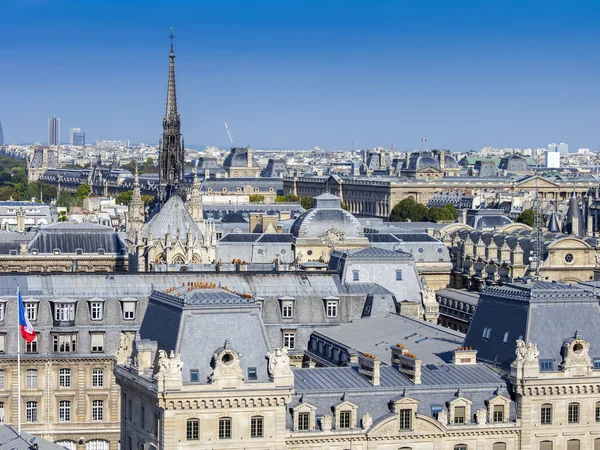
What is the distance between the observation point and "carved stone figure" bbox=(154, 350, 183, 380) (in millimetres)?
63719

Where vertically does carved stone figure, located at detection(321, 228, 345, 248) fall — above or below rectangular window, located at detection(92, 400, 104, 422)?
above

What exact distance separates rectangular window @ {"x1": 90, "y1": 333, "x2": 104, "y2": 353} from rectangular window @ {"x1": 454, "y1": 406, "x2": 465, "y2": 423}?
87.6ft

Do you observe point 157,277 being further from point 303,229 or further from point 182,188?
point 182,188

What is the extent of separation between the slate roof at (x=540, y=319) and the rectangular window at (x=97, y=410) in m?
24.3

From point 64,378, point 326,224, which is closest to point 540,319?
point 64,378

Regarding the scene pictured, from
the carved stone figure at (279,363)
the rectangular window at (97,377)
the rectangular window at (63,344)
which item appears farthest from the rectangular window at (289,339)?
the carved stone figure at (279,363)

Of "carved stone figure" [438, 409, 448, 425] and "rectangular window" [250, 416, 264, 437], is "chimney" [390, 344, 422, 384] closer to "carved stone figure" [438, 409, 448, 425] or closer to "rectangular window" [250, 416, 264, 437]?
"carved stone figure" [438, 409, 448, 425]

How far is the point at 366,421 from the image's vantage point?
67000 millimetres

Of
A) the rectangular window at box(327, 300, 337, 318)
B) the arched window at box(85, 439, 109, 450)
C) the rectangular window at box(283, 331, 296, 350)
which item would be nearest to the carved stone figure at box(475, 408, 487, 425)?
the rectangular window at box(283, 331, 296, 350)

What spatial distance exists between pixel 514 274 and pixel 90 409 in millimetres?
57923

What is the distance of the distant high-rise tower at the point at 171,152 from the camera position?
6129 inches

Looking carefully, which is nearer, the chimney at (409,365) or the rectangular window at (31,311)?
the chimney at (409,365)

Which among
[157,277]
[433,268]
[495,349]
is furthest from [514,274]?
[495,349]

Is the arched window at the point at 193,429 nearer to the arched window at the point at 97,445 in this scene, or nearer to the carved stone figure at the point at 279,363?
the carved stone figure at the point at 279,363
